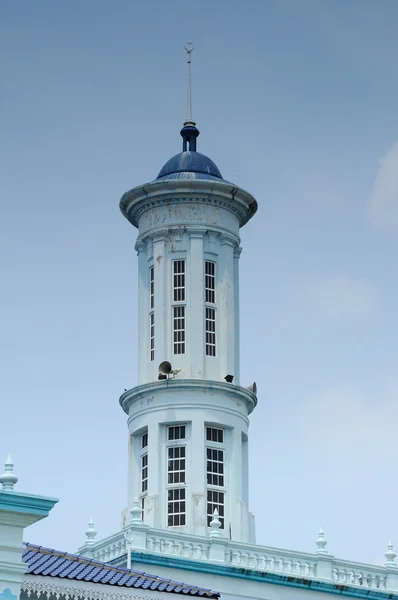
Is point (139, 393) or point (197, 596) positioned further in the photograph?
point (139, 393)

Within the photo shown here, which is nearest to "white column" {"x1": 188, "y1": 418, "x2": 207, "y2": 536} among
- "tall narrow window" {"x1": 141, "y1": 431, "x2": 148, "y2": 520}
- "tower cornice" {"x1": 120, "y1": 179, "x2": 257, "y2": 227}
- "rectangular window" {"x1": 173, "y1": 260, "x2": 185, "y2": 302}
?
"tall narrow window" {"x1": 141, "y1": 431, "x2": 148, "y2": 520}

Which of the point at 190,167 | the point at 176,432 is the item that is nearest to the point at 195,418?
the point at 176,432

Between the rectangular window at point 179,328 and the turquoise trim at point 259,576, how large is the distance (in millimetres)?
8767

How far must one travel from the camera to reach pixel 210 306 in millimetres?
55875

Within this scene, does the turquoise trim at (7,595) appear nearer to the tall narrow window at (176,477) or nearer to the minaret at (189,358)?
the minaret at (189,358)

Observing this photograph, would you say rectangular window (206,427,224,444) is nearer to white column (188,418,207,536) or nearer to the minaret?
the minaret

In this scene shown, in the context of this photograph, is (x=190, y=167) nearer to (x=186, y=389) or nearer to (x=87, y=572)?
(x=186, y=389)

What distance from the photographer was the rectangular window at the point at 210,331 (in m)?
55.3

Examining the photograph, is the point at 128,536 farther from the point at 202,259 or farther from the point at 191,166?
the point at 191,166

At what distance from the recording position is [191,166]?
5778cm

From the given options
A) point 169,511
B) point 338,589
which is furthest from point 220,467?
point 338,589

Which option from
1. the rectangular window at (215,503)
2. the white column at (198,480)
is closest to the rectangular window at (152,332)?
the white column at (198,480)

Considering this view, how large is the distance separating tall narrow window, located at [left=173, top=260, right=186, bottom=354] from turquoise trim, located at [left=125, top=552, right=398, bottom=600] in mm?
8767

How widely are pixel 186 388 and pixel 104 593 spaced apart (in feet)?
67.3
